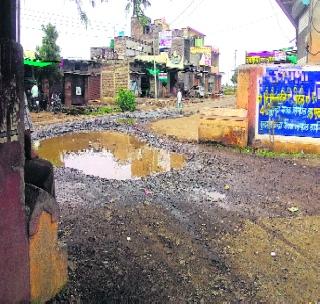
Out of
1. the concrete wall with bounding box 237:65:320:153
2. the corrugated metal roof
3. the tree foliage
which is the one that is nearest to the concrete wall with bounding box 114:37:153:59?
the tree foliage

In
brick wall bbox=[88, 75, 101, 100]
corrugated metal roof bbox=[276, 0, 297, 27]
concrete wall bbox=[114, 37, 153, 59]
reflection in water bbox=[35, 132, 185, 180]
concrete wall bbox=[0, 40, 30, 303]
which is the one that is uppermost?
concrete wall bbox=[114, 37, 153, 59]

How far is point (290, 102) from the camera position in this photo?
11.4 metres

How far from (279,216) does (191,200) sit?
→ 4.81 feet

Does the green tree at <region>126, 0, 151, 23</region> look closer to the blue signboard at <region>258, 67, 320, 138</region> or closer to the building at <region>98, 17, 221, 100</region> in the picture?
the blue signboard at <region>258, 67, 320, 138</region>

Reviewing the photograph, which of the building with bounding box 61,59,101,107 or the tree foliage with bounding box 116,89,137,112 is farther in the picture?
the building with bounding box 61,59,101,107

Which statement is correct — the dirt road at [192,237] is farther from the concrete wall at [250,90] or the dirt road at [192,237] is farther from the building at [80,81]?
the building at [80,81]

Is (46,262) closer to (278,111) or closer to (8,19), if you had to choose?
(8,19)

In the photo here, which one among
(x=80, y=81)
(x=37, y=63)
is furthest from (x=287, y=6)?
(x=80, y=81)

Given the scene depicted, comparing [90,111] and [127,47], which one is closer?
[90,111]

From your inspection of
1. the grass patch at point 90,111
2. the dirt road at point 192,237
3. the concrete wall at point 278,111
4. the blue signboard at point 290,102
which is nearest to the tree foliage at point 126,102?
the grass patch at point 90,111

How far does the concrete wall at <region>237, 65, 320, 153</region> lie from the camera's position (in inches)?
439

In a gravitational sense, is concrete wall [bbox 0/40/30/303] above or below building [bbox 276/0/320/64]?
below

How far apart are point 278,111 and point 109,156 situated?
5.03 metres

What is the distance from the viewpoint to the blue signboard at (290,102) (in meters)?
11.1
